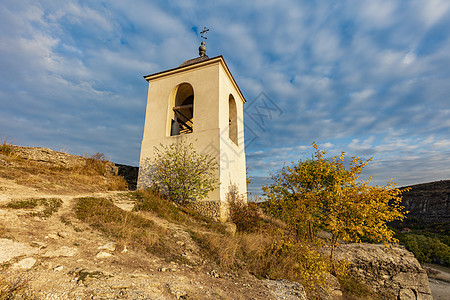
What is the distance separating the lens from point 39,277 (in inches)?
97.5

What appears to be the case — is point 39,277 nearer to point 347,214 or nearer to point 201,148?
point 347,214

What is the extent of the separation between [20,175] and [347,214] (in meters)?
10.5

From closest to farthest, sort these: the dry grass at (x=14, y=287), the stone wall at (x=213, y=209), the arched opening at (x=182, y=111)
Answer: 1. the dry grass at (x=14, y=287)
2. the stone wall at (x=213, y=209)
3. the arched opening at (x=182, y=111)

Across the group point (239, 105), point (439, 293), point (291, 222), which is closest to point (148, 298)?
point (291, 222)

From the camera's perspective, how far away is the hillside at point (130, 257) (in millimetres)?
2594

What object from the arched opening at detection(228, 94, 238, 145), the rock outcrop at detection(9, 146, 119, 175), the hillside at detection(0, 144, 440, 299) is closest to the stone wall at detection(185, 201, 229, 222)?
the hillside at detection(0, 144, 440, 299)

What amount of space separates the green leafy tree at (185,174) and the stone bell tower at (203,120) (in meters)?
0.31

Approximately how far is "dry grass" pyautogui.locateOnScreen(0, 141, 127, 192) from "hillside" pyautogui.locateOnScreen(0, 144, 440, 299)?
0.29 feet

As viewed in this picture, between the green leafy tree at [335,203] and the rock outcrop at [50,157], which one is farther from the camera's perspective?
the rock outcrop at [50,157]

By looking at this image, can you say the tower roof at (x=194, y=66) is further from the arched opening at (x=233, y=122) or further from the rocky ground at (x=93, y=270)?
the rocky ground at (x=93, y=270)

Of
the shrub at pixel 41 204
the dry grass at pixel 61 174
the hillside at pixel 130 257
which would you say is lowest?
the hillside at pixel 130 257

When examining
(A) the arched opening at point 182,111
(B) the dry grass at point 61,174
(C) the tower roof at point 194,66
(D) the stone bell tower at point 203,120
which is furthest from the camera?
(A) the arched opening at point 182,111

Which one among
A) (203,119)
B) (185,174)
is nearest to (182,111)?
(203,119)

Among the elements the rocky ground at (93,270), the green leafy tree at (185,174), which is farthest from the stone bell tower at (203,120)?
the rocky ground at (93,270)
